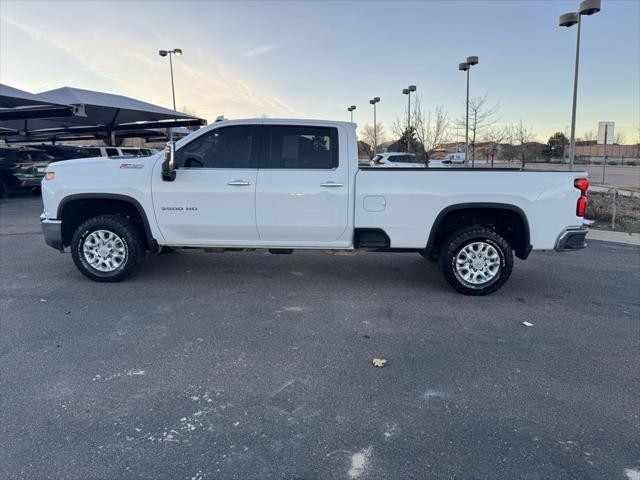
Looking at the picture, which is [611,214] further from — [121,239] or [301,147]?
[121,239]

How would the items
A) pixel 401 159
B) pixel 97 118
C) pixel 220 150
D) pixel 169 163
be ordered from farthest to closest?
pixel 401 159 → pixel 97 118 → pixel 220 150 → pixel 169 163

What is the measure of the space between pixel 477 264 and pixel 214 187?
3.33 meters

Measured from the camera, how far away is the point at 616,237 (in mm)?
9445

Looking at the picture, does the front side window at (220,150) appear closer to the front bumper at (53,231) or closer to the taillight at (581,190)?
the front bumper at (53,231)

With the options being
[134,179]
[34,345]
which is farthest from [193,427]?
[134,179]

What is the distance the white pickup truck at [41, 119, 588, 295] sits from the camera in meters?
5.18

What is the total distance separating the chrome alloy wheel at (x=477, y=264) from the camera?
5320 mm

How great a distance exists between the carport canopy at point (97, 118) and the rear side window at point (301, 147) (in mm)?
12416

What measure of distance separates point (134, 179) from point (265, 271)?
2.16m

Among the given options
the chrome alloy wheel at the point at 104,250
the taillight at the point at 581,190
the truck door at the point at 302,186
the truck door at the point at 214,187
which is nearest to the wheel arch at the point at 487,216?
the taillight at the point at 581,190

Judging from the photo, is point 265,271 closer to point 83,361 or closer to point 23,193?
point 83,361

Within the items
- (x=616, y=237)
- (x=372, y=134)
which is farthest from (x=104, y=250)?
(x=372, y=134)

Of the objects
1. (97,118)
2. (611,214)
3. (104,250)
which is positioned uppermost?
(97,118)

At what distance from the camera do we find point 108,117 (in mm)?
19578
